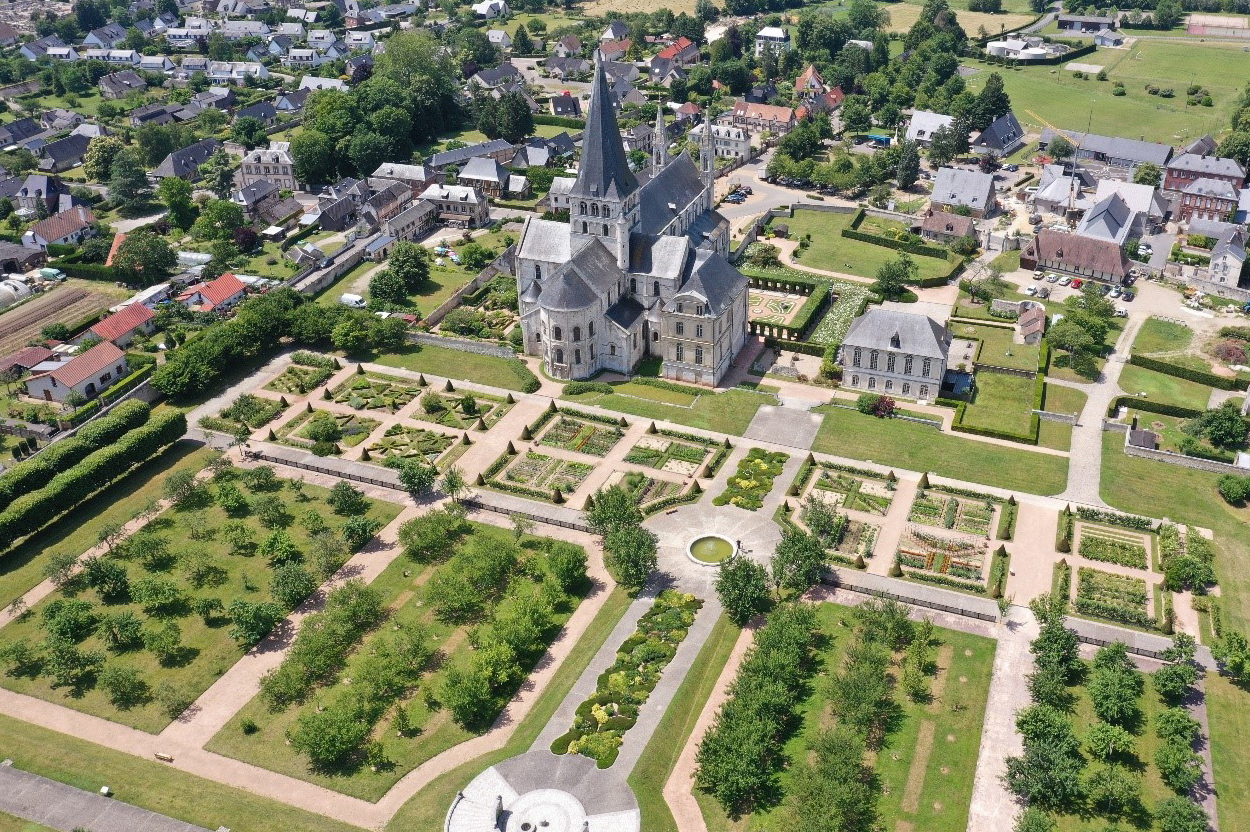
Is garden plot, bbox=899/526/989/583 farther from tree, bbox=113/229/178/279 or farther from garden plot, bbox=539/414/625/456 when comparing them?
tree, bbox=113/229/178/279

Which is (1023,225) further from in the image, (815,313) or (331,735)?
(331,735)

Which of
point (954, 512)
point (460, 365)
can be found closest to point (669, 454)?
point (954, 512)

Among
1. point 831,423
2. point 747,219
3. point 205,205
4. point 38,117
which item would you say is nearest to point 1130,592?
point 831,423

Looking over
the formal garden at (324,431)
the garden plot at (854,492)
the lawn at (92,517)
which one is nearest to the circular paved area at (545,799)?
the garden plot at (854,492)

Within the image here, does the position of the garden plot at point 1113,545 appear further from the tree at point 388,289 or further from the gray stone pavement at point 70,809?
the tree at point 388,289

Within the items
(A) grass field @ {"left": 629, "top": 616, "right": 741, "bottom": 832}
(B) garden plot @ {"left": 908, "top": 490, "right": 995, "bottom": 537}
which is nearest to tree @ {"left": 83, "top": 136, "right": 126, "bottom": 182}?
(A) grass field @ {"left": 629, "top": 616, "right": 741, "bottom": 832}

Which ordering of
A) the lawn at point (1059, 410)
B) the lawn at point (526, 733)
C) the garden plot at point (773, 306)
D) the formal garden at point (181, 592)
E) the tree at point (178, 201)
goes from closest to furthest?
the lawn at point (526, 733) < the formal garden at point (181, 592) < the lawn at point (1059, 410) < the garden plot at point (773, 306) < the tree at point (178, 201)
